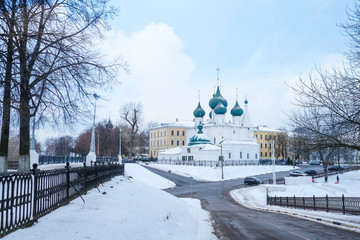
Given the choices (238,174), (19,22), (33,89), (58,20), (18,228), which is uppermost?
(58,20)

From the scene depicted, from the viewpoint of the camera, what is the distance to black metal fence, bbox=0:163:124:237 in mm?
5770

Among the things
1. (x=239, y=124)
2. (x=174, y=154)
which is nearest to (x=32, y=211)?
(x=174, y=154)

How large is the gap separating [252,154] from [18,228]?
218 ft

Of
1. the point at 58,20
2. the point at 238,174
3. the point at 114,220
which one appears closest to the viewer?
the point at 114,220

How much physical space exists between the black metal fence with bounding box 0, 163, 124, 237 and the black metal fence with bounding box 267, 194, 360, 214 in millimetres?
14506

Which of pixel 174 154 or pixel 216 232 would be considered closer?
pixel 216 232

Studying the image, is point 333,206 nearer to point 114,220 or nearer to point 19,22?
point 114,220

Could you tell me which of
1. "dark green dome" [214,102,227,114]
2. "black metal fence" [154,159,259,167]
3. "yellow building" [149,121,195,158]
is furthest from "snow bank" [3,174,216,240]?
"yellow building" [149,121,195,158]

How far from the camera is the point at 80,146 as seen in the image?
88.7 metres

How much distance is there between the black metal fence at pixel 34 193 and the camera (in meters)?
A: 5.77

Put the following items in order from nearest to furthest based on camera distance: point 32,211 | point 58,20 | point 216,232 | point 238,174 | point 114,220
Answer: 1. point 32,211
2. point 114,220
3. point 58,20
4. point 216,232
5. point 238,174

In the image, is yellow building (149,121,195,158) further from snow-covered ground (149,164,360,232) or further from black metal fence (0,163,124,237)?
black metal fence (0,163,124,237)

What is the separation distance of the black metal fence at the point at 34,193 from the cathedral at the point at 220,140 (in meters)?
50.5

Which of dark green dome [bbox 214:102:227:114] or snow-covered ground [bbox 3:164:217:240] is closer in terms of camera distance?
snow-covered ground [bbox 3:164:217:240]
